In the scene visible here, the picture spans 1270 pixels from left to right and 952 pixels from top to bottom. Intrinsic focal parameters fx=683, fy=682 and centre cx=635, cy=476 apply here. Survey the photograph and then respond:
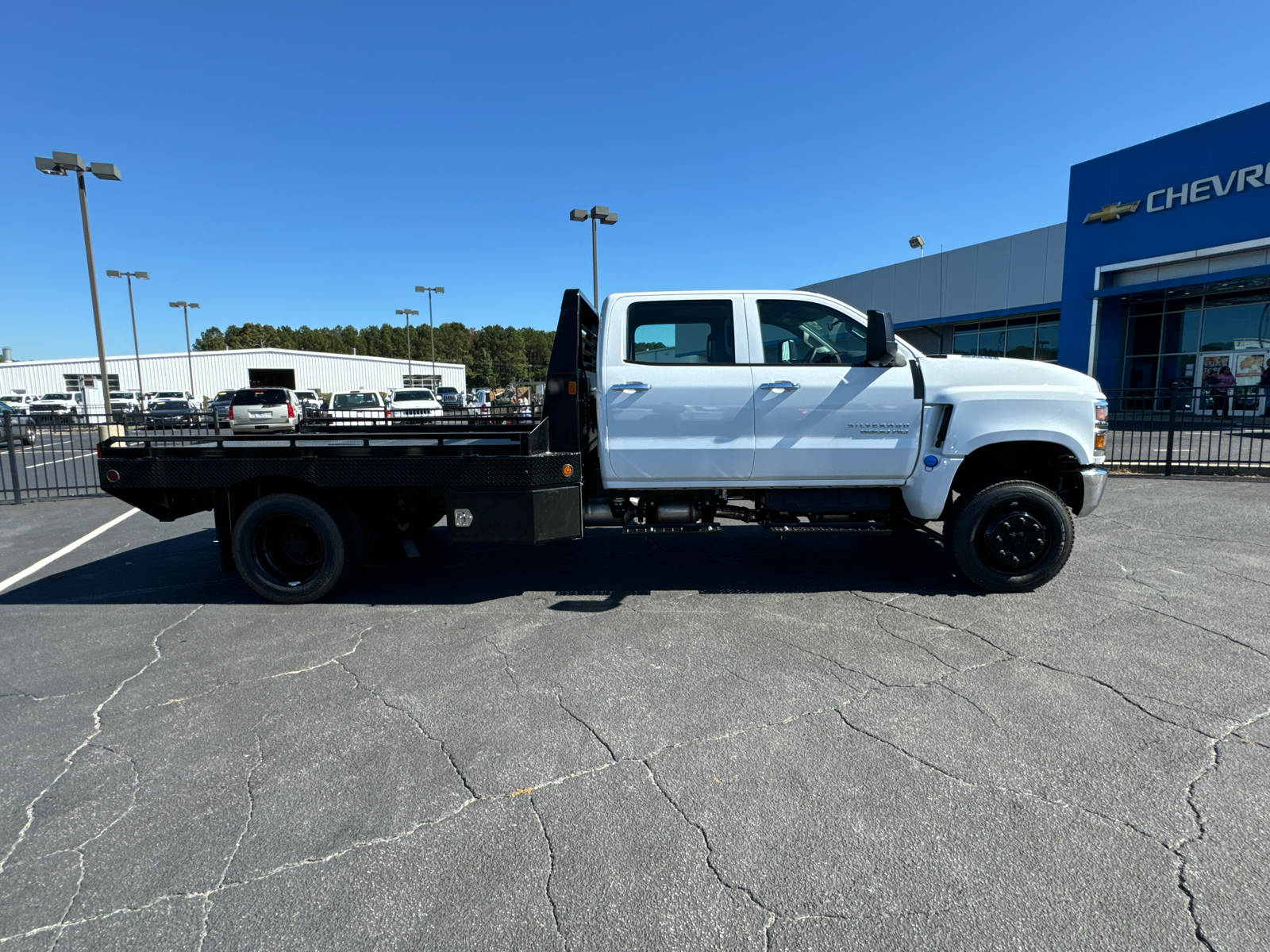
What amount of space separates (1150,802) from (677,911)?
6.31 ft

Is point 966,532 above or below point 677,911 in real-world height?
above

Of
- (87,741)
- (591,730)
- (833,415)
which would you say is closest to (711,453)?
(833,415)

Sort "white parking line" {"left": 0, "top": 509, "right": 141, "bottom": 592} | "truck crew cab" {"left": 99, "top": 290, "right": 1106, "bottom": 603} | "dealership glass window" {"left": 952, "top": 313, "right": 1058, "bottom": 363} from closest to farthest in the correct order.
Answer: "truck crew cab" {"left": 99, "top": 290, "right": 1106, "bottom": 603} → "white parking line" {"left": 0, "top": 509, "right": 141, "bottom": 592} → "dealership glass window" {"left": 952, "top": 313, "right": 1058, "bottom": 363}

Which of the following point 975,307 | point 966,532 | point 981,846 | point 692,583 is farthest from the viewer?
point 975,307

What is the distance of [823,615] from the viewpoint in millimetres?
4793

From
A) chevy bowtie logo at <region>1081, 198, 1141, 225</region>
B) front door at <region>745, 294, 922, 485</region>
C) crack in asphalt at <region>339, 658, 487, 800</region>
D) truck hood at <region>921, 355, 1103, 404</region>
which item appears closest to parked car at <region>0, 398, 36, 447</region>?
crack in asphalt at <region>339, 658, 487, 800</region>

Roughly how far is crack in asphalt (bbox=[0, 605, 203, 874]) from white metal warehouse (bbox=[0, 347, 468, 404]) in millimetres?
59303

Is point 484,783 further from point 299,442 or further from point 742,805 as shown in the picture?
point 299,442

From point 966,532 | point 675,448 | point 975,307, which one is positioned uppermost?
point 975,307

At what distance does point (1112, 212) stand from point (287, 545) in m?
28.1

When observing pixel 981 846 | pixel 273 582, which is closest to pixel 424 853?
pixel 981 846

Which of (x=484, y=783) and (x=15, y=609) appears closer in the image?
(x=484, y=783)

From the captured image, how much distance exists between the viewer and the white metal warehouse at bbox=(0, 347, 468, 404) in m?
63.5

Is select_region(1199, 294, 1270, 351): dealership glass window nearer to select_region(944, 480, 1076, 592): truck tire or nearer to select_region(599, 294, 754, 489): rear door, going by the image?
select_region(944, 480, 1076, 592): truck tire
